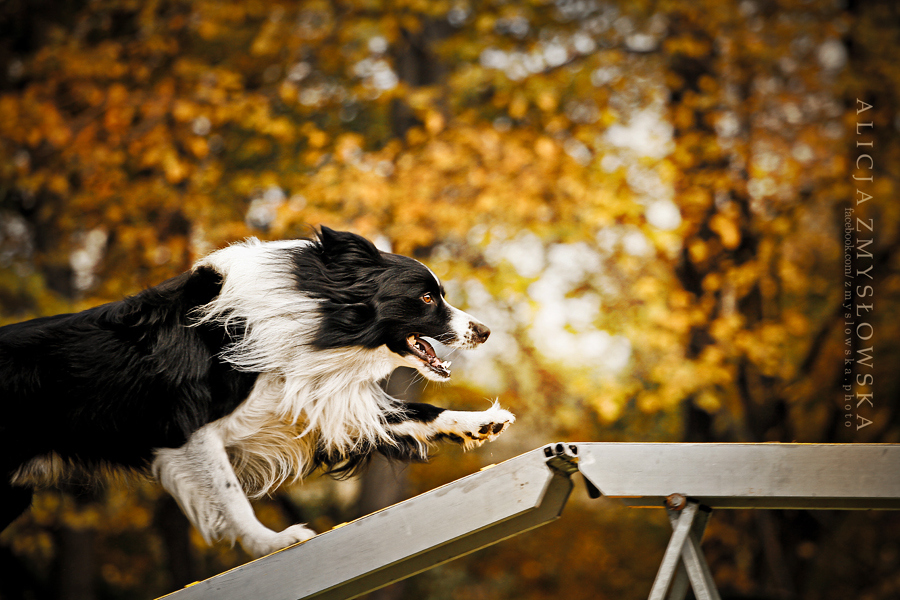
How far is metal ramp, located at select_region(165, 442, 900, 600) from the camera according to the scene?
2064 millimetres

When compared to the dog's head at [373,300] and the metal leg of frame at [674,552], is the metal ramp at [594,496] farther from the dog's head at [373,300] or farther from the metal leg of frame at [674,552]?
the dog's head at [373,300]

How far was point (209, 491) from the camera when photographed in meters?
2.47

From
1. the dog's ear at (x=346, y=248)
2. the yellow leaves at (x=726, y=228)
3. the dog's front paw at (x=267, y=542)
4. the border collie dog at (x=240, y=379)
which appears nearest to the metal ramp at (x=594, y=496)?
the dog's front paw at (x=267, y=542)

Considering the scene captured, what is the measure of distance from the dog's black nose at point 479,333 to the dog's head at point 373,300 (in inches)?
2.8

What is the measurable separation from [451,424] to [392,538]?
62cm

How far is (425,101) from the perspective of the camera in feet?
22.2

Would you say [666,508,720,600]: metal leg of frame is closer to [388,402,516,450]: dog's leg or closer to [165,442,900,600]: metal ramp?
[165,442,900,600]: metal ramp

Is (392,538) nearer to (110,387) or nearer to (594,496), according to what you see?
(594,496)

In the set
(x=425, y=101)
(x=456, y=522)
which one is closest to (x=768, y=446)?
(x=456, y=522)

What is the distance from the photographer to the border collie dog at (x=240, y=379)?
2.48m

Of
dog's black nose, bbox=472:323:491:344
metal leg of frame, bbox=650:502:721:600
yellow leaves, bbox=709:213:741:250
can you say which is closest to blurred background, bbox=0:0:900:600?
Result: yellow leaves, bbox=709:213:741:250

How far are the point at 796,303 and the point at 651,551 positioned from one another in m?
4.69
